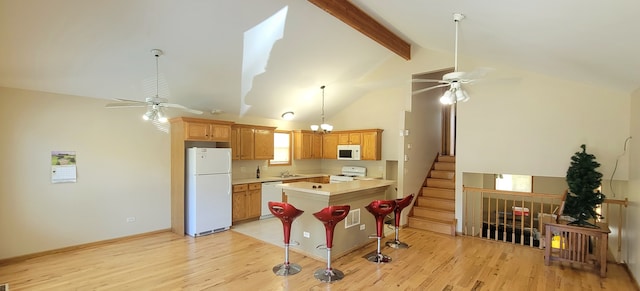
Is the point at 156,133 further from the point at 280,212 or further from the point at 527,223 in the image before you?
the point at 527,223

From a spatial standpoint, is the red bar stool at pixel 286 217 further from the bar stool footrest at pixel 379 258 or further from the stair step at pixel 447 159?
the stair step at pixel 447 159

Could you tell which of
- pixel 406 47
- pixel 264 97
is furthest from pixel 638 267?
pixel 264 97

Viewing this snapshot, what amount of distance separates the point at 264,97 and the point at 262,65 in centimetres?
120

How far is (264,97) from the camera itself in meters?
6.32

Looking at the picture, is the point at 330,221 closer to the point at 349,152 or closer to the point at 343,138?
the point at 349,152

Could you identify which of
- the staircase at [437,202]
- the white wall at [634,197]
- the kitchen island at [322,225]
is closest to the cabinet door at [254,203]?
the kitchen island at [322,225]

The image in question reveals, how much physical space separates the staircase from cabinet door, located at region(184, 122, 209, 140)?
4.49 metres

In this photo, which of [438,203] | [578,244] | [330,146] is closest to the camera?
[578,244]

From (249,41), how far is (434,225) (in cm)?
479

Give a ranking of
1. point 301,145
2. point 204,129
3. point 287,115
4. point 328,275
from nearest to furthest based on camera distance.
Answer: point 328,275, point 204,129, point 287,115, point 301,145

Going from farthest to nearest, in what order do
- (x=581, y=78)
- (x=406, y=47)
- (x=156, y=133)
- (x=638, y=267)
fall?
(x=406, y=47) < (x=156, y=133) < (x=581, y=78) < (x=638, y=267)

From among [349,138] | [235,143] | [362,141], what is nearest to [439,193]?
[362,141]

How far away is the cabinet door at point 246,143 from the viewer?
22.0 ft

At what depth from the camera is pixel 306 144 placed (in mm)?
8086
